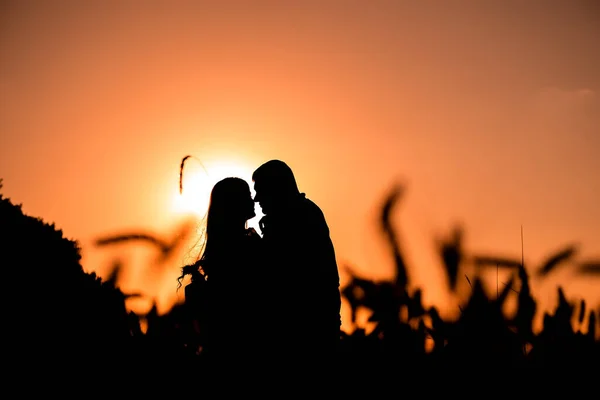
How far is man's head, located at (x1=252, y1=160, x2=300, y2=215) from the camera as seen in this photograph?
4051mm

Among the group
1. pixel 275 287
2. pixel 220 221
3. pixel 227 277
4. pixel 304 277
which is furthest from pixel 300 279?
pixel 220 221

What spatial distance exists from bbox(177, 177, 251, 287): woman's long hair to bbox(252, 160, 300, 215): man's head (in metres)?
0.25

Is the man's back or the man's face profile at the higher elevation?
the man's face profile

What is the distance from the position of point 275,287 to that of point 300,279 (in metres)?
0.16

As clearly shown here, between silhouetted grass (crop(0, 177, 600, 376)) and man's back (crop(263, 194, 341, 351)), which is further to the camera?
man's back (crop(263, 194, 341, 351))

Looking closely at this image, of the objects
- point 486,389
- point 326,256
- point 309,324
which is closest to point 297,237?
point 326,256

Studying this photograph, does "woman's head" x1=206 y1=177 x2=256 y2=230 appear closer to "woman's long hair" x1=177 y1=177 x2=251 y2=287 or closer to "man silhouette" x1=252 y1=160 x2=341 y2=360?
"woman's long hair" x1=177 y1=177 x2=251 y2=287

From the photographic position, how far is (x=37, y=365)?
13.9ft

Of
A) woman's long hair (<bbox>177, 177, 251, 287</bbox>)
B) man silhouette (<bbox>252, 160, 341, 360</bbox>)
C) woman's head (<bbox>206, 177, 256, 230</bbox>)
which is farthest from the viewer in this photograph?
woman's head (<bbox>206, 177, 256, 230</bbox>)

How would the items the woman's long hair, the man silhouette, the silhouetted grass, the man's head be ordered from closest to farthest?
the silhouetted grass → the man silhouette → the man's head → the woman's long hair

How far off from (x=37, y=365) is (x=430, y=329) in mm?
2675

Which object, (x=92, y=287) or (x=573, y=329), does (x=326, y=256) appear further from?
(x=92, y=287)

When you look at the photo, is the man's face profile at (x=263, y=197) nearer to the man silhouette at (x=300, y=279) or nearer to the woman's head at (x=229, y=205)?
the man silhouette at (x=300, y=279)

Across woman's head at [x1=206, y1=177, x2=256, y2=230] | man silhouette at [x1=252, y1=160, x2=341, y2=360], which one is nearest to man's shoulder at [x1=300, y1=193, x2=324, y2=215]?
man silhouette at [x1=252, y1=160, x2=341, y2=360]
